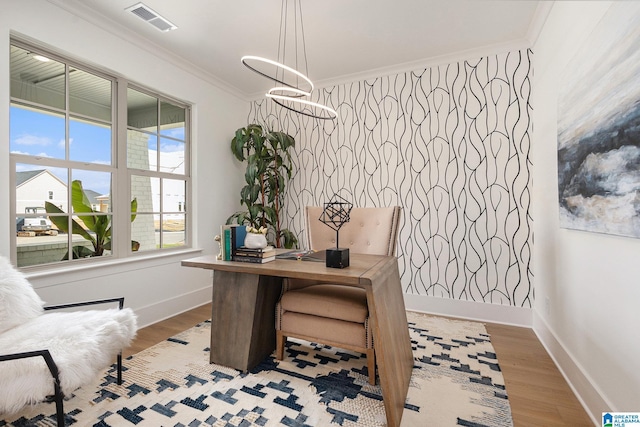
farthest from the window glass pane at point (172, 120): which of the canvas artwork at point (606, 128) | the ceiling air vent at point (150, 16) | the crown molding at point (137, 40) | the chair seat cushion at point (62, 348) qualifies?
the canvas artwork at point (606, 128)

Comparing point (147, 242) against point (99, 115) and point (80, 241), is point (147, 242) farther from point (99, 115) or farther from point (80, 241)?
point (99, 115)

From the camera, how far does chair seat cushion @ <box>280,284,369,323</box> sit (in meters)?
1.73

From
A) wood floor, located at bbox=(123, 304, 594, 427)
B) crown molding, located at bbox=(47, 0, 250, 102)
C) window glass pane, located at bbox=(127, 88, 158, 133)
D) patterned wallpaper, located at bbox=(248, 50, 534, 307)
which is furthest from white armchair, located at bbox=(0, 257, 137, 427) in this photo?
patterned wallpaper, located at bbox=(248, 50, 534, 307)

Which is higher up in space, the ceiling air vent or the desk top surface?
the ceiling air vent

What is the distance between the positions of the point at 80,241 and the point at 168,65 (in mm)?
1861

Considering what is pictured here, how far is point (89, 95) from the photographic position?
252cm

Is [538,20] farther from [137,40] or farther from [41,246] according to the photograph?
[41,246]

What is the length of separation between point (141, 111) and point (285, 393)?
2822 millimetres

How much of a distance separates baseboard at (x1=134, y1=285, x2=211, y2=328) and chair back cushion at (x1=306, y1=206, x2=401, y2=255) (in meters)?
1.70

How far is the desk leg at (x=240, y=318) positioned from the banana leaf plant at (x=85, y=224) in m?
1.32

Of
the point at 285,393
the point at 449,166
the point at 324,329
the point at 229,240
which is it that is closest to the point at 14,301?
the point at 229,240

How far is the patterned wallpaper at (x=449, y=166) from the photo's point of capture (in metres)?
2.84

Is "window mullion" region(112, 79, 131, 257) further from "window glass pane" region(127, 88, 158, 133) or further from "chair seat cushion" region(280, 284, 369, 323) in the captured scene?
"chair seat cushion" region(280, 284, 369, 323)

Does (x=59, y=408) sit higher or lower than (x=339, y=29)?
lower
